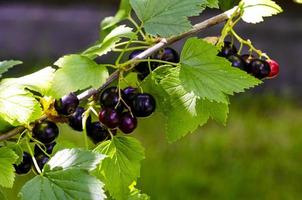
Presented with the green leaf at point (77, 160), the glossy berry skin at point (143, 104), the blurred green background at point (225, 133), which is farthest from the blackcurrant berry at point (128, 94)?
the blurred green background at point (225, 133)

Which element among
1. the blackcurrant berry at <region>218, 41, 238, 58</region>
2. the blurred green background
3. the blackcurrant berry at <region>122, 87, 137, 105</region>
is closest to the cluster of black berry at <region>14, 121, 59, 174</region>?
the blackcurrant berry at <region>122, 87, 137, 105</region>

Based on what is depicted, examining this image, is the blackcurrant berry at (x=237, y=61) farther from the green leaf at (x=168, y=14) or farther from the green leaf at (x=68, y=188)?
the green leaf at (x=68, y=188)

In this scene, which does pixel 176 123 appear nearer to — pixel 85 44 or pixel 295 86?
pixel 295 86

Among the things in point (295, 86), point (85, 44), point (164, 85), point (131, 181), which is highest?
point (164, 85)

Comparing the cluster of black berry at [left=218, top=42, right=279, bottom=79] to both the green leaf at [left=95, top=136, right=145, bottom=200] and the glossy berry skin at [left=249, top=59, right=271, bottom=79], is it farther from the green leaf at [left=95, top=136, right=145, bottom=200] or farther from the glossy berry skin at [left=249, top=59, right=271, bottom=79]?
the green leaf at [left=95, top=136, right=145, bottom=200]

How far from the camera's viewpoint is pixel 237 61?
0.91 metres

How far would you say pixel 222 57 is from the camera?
0.87 meters

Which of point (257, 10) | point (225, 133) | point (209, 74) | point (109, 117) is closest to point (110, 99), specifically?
point (109, 117)

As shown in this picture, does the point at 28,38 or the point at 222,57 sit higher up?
the point at 222,57

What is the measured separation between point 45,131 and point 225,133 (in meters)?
2.60

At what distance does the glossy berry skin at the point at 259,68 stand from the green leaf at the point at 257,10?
6cm

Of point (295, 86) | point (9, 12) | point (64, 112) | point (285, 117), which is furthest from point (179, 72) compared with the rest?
point (9, 12)

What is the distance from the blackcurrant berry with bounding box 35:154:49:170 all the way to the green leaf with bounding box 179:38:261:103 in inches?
8.3

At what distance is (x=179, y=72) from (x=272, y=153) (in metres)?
2.43
